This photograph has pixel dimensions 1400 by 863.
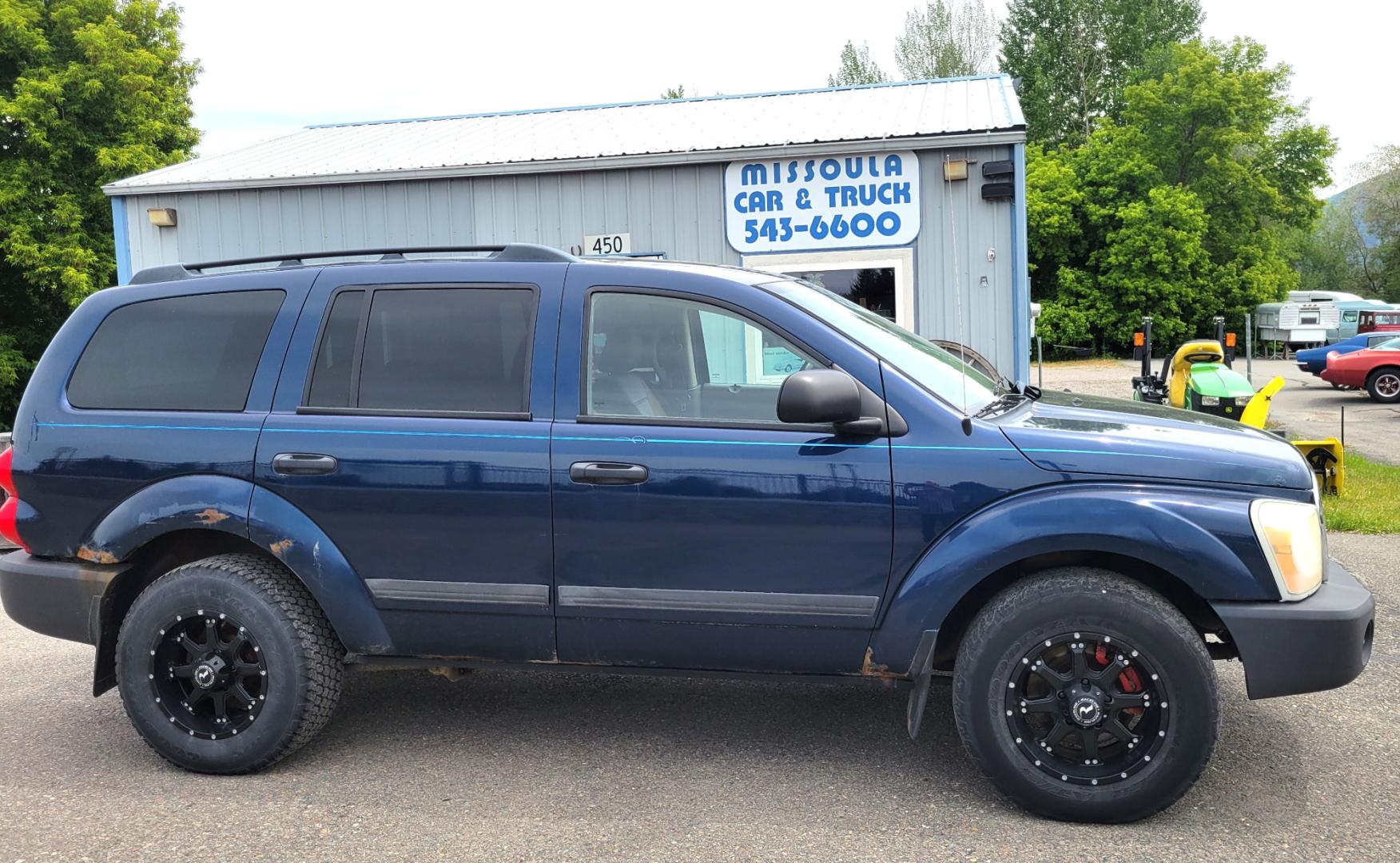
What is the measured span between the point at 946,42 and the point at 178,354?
52.9m

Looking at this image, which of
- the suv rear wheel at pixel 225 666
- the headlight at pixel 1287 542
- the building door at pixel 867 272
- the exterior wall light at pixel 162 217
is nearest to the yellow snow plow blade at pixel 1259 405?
the building door at pixel 867 272

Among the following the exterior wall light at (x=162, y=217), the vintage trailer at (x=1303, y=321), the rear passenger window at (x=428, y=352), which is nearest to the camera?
the rear passenger window at (x=428, y=352)

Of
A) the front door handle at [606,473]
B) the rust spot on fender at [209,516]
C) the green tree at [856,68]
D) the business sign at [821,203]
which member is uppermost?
the green tree at [856,68]

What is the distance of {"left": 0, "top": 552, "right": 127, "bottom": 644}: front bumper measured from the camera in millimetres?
4074

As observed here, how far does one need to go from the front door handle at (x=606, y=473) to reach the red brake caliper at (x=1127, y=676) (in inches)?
59.3

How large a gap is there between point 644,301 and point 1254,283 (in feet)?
139

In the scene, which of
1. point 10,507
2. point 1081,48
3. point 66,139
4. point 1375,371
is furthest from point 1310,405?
point 1081,48

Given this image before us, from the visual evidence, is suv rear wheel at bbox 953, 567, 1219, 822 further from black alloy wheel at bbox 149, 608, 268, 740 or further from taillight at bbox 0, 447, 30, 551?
taillight at bbox 0, 447, 30, 551

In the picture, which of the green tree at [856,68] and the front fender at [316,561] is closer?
the front fender at [316,561]

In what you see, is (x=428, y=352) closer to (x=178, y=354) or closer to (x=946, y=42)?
(x=178, y=354)

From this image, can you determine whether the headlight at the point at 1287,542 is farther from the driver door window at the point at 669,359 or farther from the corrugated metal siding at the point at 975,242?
the corrugated metal siding at the point at 975,242

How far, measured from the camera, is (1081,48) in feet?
169

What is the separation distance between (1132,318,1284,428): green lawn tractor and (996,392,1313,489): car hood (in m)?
6.51

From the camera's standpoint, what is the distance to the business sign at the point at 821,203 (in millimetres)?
10836
